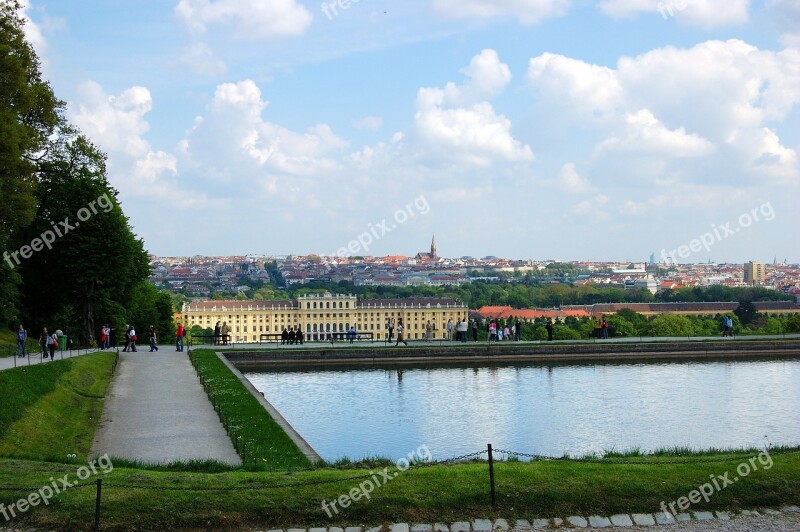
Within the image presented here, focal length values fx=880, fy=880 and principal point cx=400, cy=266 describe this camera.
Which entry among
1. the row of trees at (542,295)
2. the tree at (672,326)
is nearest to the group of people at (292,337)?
the tree at (672,326)

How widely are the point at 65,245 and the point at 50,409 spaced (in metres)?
22.8

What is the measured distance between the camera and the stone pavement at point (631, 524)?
10.6 metres

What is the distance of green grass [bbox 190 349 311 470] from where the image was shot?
14.4 m

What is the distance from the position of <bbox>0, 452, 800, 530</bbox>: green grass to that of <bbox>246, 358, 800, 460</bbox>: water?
5.06m

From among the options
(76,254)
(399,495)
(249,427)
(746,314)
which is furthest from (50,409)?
(746,314)

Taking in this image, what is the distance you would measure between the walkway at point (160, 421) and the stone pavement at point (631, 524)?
4.54 metres

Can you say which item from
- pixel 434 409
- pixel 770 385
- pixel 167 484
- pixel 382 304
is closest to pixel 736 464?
pixel 167 484

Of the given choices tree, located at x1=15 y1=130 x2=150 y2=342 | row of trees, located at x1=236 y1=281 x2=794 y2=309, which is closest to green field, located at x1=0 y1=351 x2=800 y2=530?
tree, located at x1=15 y1=130 x2=150 y2=342

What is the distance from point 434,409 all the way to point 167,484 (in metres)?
13.4

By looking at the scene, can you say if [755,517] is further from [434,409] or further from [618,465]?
[434,409]

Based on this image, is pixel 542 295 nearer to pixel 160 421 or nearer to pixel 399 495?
pixel 160 421

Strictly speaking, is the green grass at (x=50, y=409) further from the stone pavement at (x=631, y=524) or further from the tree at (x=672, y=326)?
the tree at (x=672, y=326)

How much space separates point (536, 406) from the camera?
24.7m

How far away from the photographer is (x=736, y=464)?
507 inches
